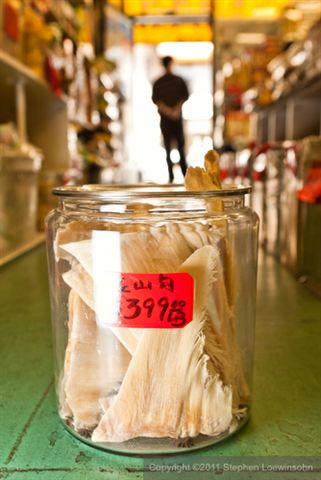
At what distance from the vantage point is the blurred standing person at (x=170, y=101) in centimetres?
525

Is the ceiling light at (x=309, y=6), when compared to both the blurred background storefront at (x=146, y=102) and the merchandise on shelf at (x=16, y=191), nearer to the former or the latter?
the blurred background storefront at (x=146, y=102)

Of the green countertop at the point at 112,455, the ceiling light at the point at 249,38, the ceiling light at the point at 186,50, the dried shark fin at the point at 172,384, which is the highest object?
the ceiling light at the point at 186,50

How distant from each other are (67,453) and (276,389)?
27cm

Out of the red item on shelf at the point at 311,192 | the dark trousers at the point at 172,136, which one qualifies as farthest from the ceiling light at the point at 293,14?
the red item on shelf at the point at 311,192

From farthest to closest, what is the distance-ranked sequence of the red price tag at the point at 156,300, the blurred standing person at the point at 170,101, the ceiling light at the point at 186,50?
the ceiling light at the point at 186,50, the blurred standing person at the point at 170,101, the red price tag at the point at 156,300

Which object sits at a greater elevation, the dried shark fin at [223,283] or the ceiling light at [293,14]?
the ceiling light at [293,14]

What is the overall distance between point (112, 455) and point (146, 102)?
818cm

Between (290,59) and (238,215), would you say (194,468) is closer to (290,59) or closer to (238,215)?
(238,215)

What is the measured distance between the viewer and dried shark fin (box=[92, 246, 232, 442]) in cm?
45

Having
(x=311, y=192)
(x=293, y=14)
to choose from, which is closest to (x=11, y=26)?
(x=311, y=192)

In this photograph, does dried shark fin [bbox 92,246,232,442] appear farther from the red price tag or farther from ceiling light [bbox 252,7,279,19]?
ceiling light [bbox 252,7,279,19]

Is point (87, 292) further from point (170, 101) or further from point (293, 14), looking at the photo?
point (170, 101)

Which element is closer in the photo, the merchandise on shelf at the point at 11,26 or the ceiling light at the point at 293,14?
the merchandise on shelf at the point at 11,26

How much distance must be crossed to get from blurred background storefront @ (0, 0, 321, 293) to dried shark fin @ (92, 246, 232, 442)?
646 mm
